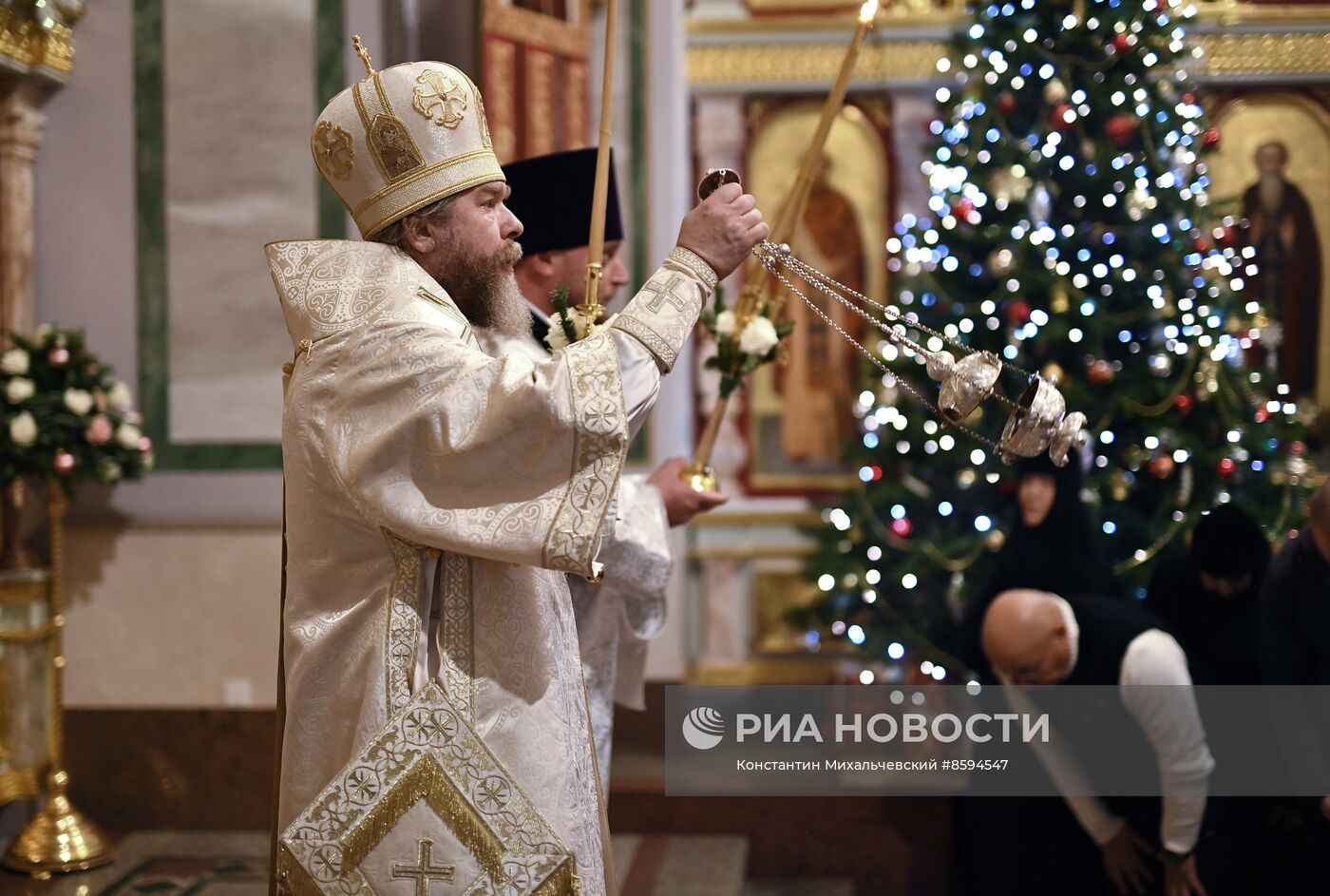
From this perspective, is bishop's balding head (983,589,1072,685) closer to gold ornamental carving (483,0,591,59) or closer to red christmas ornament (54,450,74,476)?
gold ornamental carving (483,0,591,59)

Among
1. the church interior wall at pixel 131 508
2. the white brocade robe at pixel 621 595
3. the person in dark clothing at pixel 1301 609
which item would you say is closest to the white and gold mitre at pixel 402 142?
the white brocade robe at pixel 621 595

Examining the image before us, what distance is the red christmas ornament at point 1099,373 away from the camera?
5.87m

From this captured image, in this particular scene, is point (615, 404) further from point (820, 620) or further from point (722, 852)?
point (820, 620)

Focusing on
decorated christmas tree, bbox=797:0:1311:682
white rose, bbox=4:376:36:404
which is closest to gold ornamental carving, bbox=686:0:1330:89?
decorated christmas tree, bbox=797:0:1311:682

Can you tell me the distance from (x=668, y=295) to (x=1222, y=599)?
2.92 metres

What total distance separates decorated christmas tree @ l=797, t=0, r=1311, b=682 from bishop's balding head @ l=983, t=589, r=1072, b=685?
1.51 m

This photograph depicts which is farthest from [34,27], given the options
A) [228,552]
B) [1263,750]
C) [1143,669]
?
[1263,750]

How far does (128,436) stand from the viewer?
5203 millimetres

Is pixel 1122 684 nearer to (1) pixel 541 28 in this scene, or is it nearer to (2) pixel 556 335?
(2) pixel 556 335

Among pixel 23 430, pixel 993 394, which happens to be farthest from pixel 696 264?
pixel 23 430

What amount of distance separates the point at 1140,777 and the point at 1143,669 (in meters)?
0.37

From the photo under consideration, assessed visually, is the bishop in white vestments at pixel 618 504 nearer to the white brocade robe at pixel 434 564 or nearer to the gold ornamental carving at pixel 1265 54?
the white brocade robe at pixel 434 564

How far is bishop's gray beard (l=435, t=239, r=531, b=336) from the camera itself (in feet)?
8.20

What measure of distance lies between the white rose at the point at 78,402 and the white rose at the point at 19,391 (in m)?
0.13
